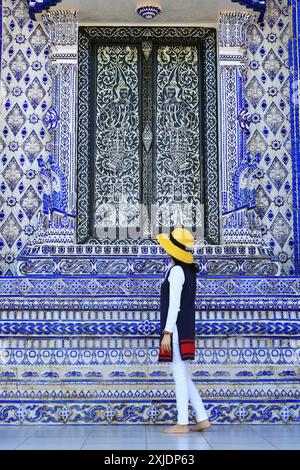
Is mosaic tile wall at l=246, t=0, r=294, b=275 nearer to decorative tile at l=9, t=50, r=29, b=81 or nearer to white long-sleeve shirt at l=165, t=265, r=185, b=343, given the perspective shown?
decorative tile at l=9, t=50, r=29, b=81

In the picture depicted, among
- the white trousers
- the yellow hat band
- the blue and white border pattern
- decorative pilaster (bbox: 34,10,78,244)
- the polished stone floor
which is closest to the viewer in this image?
the polished stone floor

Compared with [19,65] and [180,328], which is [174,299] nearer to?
[180,328]

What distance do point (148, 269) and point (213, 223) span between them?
1.13 metres

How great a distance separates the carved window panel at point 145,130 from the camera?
8.55 meters

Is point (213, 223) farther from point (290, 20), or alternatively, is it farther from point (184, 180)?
point (290, 20)

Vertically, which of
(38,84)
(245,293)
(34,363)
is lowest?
(34,363)

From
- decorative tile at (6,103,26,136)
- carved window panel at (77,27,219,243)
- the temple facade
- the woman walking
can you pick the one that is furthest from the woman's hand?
decorative tile at (6,103,26,136)

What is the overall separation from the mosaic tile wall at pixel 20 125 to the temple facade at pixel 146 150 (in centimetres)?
1

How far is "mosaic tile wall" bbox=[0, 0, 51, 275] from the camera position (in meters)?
8.30

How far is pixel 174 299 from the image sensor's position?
19.2 feet

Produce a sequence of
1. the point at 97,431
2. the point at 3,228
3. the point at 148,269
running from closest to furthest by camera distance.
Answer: the point at 97,431, the point at 148,269, the point at 3,228

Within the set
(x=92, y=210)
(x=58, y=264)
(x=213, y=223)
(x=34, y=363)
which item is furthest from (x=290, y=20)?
(x=34, y=363)

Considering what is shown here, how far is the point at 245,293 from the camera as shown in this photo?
23.5 feet

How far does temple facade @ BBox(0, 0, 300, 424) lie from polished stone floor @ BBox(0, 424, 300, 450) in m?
1.26
